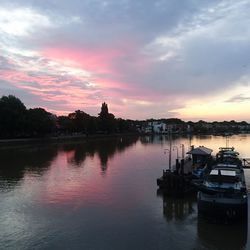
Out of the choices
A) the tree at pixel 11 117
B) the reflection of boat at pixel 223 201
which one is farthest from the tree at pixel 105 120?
the reflection of boat at pixel 223 201

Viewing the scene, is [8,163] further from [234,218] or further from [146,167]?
[234,218]

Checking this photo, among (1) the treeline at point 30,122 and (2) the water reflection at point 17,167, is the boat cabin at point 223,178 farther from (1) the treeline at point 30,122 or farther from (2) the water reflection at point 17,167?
(1) the treeline at point 30,122

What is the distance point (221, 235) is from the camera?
2358 cm

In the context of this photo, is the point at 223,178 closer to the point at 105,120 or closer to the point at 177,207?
the point at 177,207

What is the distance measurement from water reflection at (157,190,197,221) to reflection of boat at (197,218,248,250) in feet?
7.24

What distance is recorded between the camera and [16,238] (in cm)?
2245

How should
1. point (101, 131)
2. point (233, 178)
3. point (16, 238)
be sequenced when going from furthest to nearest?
point (101, 131), point (233, 178), point (16, 238)

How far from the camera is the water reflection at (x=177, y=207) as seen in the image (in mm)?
28256

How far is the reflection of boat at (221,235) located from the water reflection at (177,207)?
221 centimetres

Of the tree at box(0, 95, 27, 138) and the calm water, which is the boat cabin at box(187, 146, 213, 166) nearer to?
the calm water

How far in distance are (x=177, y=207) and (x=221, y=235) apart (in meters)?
7.45

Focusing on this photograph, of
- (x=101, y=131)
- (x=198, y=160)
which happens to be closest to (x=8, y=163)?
(x=198, y=160)

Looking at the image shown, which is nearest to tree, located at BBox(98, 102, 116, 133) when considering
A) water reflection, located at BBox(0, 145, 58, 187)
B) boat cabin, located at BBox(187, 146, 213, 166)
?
water reflection, located at BBox(0, 145, 58, 187)

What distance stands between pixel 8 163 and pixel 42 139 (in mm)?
58338
